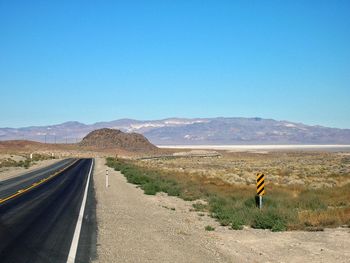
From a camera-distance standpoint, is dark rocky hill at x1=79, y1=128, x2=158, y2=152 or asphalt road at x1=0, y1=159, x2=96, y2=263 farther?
dark rocky hill at x1=79, y1=128, x2=158, y2=152

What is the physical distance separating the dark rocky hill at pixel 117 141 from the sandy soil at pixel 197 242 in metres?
164

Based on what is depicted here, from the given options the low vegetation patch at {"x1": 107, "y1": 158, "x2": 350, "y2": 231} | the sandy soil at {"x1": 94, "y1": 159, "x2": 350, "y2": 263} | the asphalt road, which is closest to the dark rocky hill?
the low vegetation patch at {"x1": 107, "y1": 158, "x2": 350, "y2": 231}

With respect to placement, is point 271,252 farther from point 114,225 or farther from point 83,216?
Answer: point 83,216

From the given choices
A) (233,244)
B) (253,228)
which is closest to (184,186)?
(253,228)

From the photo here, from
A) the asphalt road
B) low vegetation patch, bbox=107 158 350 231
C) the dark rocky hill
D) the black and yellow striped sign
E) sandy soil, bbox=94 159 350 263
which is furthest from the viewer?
the dark rocky hill

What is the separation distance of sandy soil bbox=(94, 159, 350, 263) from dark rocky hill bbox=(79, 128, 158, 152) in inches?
6441

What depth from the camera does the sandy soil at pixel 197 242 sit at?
412 inches

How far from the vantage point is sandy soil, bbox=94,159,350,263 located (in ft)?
34.3

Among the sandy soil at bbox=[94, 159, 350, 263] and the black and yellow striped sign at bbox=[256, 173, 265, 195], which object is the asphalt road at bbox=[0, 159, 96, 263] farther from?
the black and yellow striped sign at bbox=[256, 173, 265, 195]

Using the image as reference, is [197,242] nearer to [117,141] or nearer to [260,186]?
[260,186]

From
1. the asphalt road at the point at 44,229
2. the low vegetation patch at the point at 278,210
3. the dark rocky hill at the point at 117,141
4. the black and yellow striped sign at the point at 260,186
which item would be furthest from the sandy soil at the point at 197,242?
the dark rocky hill at the point at 117,141

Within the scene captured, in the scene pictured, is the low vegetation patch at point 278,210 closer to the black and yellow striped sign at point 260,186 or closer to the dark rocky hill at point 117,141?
the black and yellow striped sign at point 260,186

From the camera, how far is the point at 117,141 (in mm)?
187625

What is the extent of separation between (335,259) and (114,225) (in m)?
6.84
